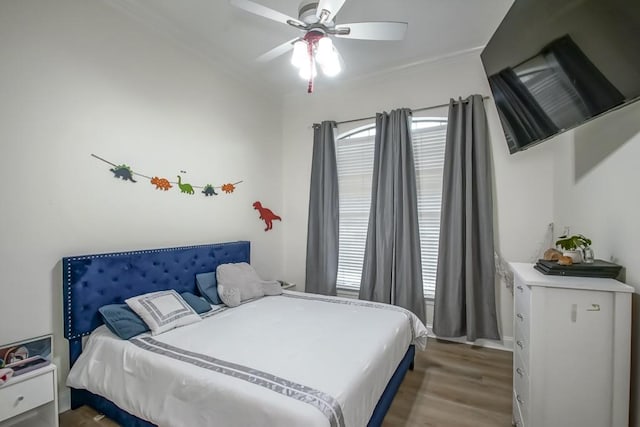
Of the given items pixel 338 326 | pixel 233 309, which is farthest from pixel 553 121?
pixel 233 309

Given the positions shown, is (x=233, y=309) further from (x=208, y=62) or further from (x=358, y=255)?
(x=208, y=62)

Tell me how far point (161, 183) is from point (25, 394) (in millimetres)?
1677

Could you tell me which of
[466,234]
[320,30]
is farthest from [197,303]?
[466,234]

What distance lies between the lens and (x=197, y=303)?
2529mm

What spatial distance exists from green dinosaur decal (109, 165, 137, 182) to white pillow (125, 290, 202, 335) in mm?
977

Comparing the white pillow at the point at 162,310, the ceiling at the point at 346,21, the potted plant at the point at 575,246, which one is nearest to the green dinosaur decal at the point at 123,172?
the white pillow at the point at 162,310

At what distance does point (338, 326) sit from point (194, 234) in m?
1.77

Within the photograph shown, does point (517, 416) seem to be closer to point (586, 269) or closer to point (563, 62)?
point (586, 269)

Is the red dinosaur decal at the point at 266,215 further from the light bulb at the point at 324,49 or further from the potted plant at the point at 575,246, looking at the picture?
the potted plant at the point at 575,246

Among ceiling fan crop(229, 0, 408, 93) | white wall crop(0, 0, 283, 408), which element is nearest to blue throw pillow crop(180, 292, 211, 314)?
white wall crop(0, 0, 283, 408)

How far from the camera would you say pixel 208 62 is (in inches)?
123

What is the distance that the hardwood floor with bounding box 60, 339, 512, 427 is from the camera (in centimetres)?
190

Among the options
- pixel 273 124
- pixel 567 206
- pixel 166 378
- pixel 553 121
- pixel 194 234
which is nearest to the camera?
pixel 166 378

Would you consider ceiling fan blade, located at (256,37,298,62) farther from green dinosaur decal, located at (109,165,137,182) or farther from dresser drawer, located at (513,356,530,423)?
dresser drawer, located at (513,356,530,423)
